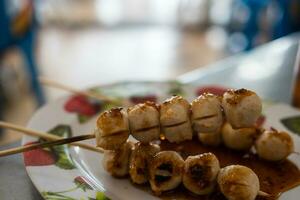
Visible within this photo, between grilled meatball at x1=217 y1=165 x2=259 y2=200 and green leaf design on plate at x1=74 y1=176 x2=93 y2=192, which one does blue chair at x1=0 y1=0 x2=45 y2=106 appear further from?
grilled meatball at x1=217 y1=165 x2=259 y2=200

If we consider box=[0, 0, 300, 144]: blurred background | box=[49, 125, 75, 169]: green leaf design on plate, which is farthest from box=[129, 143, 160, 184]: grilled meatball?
box=[0, 0, 300, 144]: blurred background

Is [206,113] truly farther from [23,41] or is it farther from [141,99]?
[23,41]

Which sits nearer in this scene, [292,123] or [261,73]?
[292,123]

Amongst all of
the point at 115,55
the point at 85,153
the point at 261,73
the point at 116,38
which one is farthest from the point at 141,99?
the point at 116,38

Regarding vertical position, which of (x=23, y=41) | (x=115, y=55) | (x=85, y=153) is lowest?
(x=115, y=55)

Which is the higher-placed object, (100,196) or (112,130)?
(112,130)

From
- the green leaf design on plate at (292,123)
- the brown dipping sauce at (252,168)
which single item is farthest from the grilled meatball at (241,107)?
the green leaf design on plate at (292,123)

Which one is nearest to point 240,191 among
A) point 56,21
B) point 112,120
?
point 112,120
